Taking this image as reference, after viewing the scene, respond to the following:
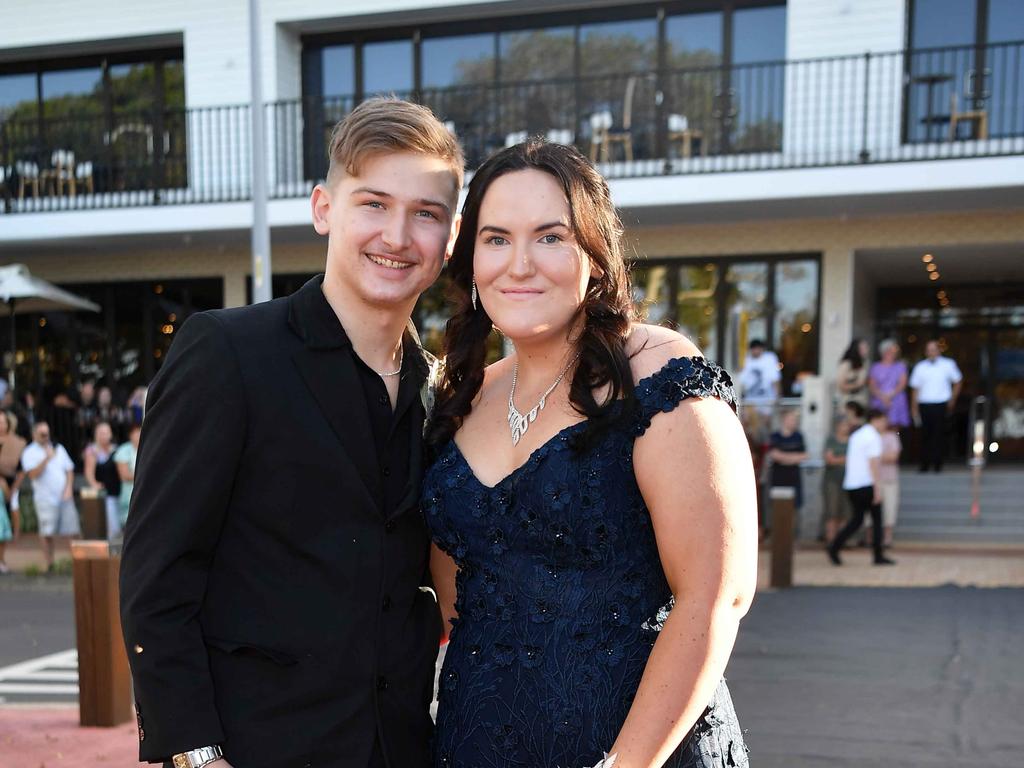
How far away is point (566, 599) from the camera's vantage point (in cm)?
193

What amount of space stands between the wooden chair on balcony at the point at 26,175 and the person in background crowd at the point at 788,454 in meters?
12.5

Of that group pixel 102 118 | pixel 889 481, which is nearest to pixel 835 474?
pixel 889 481

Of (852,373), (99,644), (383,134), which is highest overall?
(383,134)

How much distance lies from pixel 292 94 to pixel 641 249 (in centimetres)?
628

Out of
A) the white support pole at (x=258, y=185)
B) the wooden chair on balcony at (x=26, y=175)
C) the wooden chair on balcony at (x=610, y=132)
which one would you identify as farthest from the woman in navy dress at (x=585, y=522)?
the wooden chair on balcony at (x=26, y=175)

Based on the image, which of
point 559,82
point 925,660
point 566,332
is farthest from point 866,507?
point 566,332

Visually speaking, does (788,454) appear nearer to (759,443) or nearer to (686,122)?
(759,443)

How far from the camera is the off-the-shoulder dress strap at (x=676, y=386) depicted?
1846 mm

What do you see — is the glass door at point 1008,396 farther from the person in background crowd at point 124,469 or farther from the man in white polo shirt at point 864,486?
the person in background crowd at point 124,469

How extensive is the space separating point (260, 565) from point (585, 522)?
658 mm

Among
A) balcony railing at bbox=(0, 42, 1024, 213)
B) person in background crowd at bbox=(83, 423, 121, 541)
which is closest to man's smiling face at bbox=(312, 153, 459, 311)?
person in background crowd at bbox=(83, 423, 121, 541)

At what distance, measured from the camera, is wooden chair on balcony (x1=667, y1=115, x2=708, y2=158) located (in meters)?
13.2

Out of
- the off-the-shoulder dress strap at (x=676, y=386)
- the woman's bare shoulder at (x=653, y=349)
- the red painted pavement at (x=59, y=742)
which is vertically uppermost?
the woman's bare shoulder at (x=653, y=349)

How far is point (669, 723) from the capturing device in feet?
5.83
